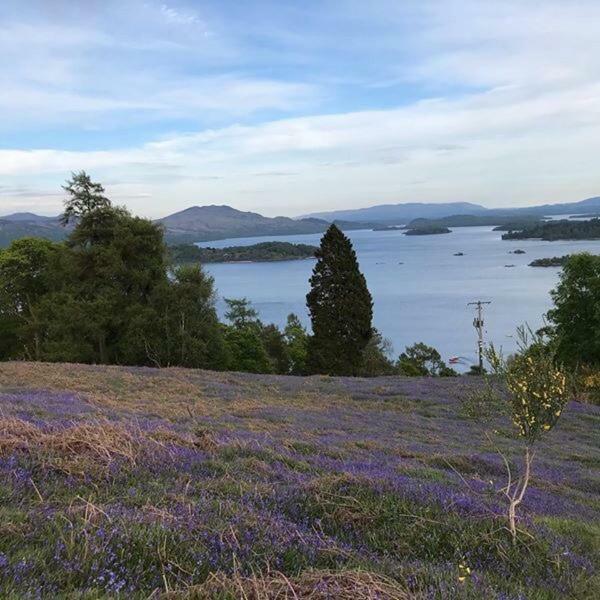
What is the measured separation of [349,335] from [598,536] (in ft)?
134

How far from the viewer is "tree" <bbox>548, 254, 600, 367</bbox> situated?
151 feet

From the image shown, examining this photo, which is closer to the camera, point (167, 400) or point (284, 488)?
point (284, 488)

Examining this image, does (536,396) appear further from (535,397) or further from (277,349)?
(277,349)

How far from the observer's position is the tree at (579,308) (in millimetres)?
46156

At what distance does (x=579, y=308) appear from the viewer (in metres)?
47.5

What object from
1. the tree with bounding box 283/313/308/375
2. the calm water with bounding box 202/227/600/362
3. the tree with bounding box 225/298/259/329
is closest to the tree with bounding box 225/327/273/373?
the tree with bounding box 283/313/308/375

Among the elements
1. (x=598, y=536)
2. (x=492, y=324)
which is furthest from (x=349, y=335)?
(x=492, y=324)

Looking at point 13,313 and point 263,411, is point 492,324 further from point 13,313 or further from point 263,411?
point 263,411

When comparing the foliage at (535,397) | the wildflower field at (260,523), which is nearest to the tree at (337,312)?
the wildflower field at (260,523)

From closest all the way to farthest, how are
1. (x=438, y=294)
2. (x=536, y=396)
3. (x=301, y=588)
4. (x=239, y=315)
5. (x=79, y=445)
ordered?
1. (x=301, y=588)
2. (x=536, y=396)
3. (x=79, y=445)
4. (x=239, y=315)
5. (x=438, y=294)

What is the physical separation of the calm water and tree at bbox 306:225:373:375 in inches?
718

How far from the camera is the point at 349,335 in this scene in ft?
152

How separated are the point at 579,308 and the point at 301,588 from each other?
166 ft

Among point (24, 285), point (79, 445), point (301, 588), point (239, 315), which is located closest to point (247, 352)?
point (239, 315)
